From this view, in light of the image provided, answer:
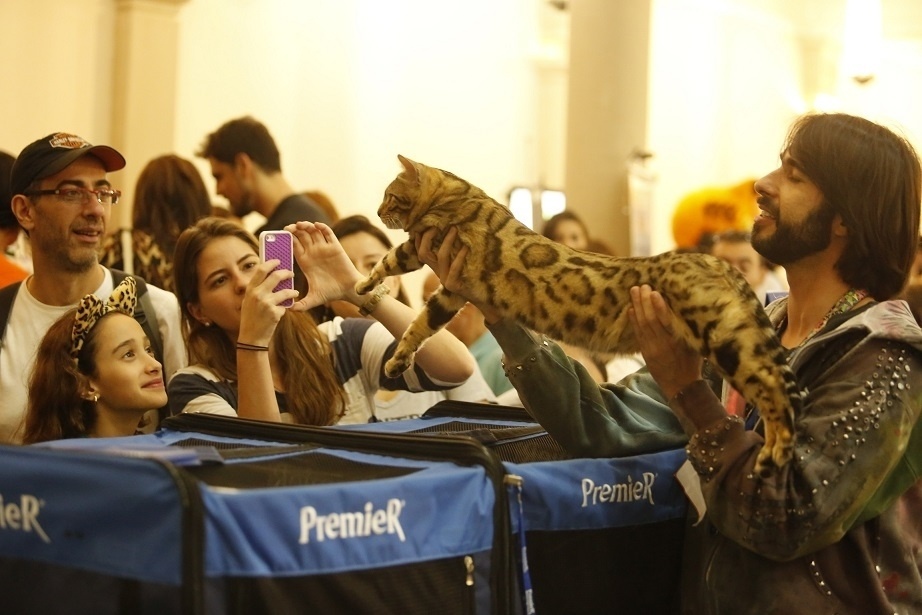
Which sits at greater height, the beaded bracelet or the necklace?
the necklace

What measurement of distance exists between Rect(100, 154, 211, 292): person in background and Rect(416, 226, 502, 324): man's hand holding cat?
2067mm

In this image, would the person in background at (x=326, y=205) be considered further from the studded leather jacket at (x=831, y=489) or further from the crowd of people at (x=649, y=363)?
the studded leather jacket at (x=831, y=489)

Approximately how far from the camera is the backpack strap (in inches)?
121

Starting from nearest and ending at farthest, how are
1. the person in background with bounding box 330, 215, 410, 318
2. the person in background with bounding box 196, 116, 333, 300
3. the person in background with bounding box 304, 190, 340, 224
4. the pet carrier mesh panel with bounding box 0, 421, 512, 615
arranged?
1. the pet carrier mesh panel with bounding box 0, 421, 512, 615
2. the person in background with bounding box 330, 215, 410, 318
3. the person in background with bounding box 196, 116, 333, 300
4. the person in background with bounding box 304, 190, 340, 224

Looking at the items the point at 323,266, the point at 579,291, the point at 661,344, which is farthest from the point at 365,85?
the point at 661,344

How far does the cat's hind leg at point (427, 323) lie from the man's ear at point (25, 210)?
1243mm

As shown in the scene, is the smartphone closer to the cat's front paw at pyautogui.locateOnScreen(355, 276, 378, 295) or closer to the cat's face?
the cat's front paw at pyautogui.locateOnScreen(355, 276, 378, 295)

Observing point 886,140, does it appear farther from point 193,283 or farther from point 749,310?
point 193,283

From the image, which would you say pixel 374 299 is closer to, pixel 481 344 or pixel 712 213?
pixel 481 344

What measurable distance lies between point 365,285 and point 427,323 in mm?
224

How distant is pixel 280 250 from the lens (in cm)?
265

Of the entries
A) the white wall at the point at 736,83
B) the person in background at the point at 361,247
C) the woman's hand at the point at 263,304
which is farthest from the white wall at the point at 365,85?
the woman's hand at the point at 263,304

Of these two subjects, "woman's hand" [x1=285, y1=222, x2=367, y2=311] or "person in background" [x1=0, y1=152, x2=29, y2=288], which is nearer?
"woman's hand" [x1=285, y1=222, x2=367, y2=311]

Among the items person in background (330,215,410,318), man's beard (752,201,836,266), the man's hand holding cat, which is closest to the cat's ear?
the man's hand holding cat
